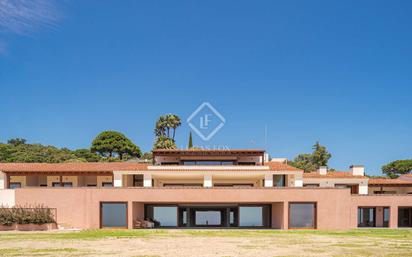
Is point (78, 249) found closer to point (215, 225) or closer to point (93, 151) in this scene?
point (215, 225)

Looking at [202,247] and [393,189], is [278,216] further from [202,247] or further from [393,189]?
[393,189]

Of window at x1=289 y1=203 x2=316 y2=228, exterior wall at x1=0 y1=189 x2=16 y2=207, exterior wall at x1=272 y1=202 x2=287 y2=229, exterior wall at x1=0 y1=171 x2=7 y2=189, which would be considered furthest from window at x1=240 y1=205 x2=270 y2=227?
exterior wall at x1=0 y1=171 x2=7 y2=189

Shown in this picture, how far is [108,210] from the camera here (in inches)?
1533

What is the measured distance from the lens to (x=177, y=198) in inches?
1542

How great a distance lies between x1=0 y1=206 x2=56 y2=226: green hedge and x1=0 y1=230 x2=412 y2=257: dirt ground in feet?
23.3

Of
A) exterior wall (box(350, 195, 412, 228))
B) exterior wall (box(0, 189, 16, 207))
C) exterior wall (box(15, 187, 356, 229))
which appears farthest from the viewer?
exterior wall (box(350, 195, 412, 228))

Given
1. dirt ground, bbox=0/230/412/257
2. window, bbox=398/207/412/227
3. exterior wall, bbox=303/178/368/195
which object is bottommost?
window, bbox=398/207/412/227

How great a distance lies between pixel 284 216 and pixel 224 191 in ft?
18.4

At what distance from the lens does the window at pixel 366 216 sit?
44578mm

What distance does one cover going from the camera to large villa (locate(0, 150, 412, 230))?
38.6 meters

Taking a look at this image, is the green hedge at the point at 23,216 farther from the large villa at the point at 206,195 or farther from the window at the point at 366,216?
the window at the point at 366,216

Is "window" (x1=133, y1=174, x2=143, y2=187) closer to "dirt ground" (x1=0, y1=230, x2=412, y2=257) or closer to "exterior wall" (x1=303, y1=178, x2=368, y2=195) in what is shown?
"exterior wall" (x1=303, y1=178, x2=368, y2=195)

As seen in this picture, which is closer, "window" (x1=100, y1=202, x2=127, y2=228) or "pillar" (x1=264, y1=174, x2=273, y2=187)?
"window" (x1=100, y1=202, x2=127, y2=228)

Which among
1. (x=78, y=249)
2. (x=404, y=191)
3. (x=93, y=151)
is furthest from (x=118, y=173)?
(x=93, y=151)
